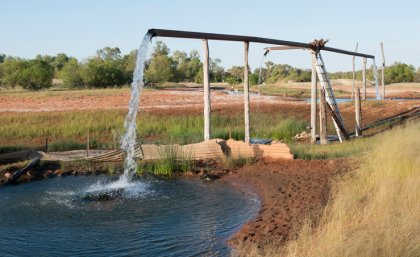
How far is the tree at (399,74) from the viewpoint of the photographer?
284ft

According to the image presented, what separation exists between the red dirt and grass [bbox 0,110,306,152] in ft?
16.7

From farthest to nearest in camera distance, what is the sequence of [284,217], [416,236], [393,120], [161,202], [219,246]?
[393,120] < [161,202] < [284,217] < [219,246] < [416,236]

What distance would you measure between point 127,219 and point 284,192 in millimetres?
3435

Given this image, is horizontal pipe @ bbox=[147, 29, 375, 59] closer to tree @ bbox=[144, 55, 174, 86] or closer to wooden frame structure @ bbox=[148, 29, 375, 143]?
wooden frame structure @ bbox=[148, 29, 375, 143]

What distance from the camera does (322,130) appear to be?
16.4 m

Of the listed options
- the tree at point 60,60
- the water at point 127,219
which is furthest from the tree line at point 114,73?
the water at point 127,219

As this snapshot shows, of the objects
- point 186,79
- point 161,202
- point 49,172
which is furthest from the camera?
point 186,79

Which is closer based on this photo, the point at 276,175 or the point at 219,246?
the point at 219,246

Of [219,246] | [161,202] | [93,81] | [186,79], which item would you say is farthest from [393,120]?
[186,79]

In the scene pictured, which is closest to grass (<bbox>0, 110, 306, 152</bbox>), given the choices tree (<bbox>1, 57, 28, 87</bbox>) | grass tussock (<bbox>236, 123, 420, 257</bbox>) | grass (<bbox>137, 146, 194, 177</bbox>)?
grass (<bbox>137, 146, 194, 177</bbox>)

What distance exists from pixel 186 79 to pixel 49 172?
96.3m

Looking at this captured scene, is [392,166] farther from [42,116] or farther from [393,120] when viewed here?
[42,116]

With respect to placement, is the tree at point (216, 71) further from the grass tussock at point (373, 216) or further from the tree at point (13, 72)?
the grass tussock at point (373, 216)

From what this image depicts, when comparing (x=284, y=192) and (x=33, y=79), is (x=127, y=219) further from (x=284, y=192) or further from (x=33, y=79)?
(x=33, y=79)
